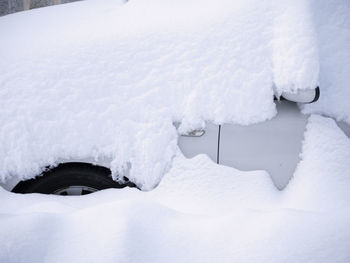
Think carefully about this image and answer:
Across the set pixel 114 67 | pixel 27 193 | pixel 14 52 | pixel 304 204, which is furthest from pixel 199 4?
pixel 27 193

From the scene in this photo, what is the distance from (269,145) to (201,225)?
27.8 inches

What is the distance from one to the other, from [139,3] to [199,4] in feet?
1.73

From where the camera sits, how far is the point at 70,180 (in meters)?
1.95

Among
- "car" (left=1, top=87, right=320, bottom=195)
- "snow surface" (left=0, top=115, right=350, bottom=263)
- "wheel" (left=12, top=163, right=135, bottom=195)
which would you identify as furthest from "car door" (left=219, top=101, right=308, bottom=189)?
"wheel" (left=12, top=163, right=135, bottom=195)

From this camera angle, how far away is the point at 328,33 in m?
1.96

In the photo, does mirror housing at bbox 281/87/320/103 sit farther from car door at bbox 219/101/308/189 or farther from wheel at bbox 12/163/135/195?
wheel at bbox 12/163/135/195

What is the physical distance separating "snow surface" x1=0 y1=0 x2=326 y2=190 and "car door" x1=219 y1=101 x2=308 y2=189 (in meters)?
0.07

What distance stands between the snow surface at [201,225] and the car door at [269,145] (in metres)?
0.10

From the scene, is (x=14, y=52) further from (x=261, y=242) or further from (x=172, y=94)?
(x=261, y=242)

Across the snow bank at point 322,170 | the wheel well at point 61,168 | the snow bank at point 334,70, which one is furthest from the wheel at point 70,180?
the snow bank at point 334,70

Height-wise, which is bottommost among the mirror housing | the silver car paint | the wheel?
the wheel

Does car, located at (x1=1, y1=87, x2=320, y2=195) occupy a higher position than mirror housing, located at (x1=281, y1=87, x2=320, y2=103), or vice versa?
mirror housing, located at (x1=281, y1=87, x2=320, y2=103)

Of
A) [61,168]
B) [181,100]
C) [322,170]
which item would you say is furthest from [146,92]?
[322,170]

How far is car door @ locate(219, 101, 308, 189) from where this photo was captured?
1865mm
